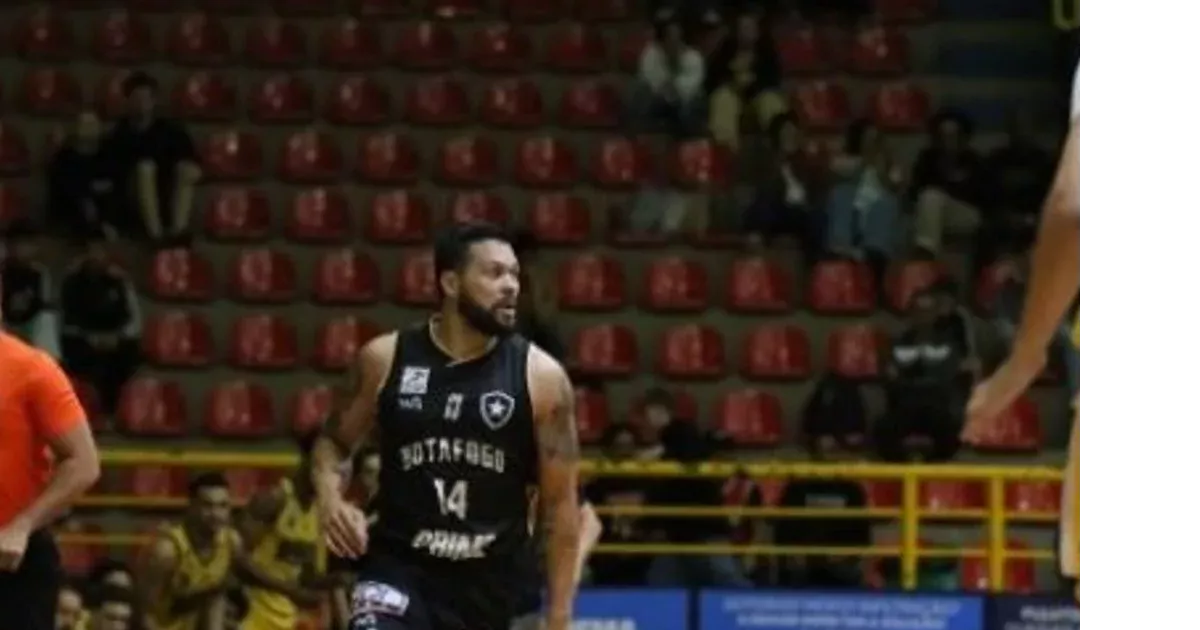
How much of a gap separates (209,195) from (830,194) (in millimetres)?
4553

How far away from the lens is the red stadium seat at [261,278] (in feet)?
56.3

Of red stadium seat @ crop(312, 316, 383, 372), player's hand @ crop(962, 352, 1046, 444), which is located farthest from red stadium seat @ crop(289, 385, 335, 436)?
player's hand @ crop(962, 352, 1046, 444)

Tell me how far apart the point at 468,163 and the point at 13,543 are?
1090cm

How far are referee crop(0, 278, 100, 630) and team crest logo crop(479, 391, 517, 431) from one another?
127 centimetres

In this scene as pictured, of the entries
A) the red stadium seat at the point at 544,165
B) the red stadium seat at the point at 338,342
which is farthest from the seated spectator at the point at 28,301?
the red stadium seat at the point at 544,165

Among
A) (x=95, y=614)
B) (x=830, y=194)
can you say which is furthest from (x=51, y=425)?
(x=830, y=194)

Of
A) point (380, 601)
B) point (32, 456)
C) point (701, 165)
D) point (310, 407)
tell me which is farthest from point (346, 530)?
point (701, 165)

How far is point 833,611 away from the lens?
12297mm

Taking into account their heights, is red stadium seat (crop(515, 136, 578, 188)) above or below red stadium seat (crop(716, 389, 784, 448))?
above

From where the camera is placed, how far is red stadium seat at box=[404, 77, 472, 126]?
18531 mm

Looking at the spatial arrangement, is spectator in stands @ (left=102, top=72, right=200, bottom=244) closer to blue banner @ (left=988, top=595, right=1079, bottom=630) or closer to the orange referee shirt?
blue banner @ (left=988, top=595, right=1079, bottom=630)

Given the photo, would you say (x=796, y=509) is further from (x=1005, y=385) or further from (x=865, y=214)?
(x=1005, y=385)
